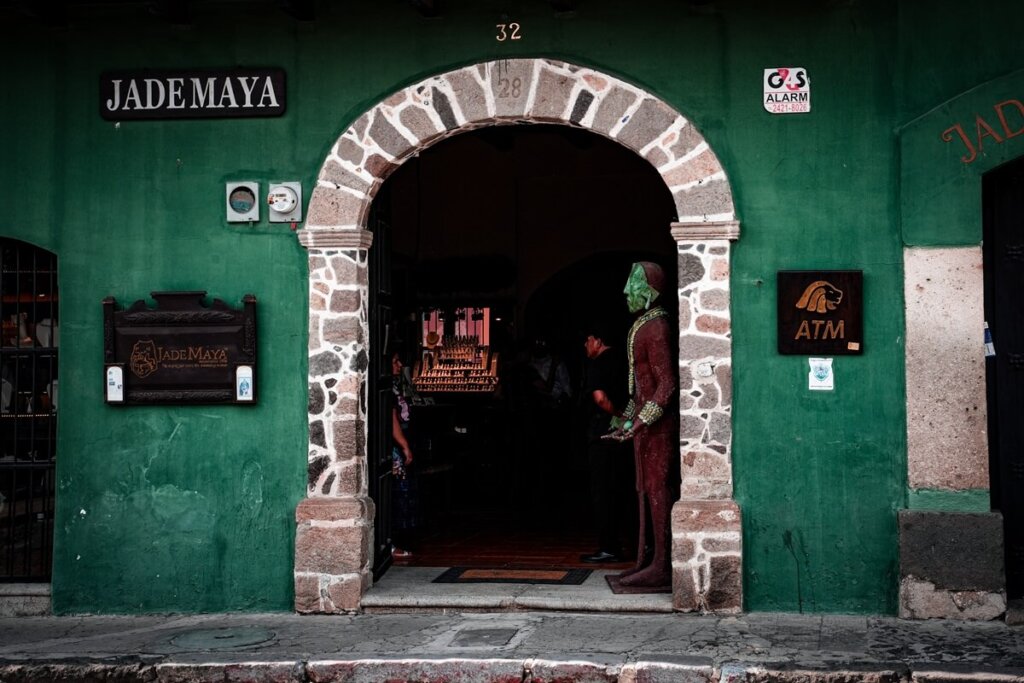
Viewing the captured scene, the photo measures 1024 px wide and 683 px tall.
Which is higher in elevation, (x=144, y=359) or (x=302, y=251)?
(x=302, y=251)

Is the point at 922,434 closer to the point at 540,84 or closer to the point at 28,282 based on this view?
the point at 540,84

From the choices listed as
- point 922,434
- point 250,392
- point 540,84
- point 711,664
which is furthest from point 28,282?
point 922,434

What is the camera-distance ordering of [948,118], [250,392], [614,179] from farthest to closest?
[614,179]
[250,392]
[948,118]

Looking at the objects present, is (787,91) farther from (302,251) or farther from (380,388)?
(380,388)

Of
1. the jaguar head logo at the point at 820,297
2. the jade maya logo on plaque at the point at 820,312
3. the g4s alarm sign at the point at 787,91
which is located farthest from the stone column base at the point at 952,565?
the g4s alarm sign at the point at 787,91

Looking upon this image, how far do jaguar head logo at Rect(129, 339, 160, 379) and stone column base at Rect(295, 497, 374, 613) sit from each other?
1.39 metres

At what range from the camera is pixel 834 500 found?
25.1 feet

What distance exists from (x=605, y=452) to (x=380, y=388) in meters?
1.81

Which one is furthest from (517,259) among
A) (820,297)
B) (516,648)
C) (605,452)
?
(516,648)

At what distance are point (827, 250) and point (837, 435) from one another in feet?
3.84

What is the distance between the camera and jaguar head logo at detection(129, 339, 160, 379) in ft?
26.8

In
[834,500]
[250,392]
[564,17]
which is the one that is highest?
[564,17]

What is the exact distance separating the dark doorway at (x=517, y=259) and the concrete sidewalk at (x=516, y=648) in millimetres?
5367

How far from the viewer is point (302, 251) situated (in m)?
8.12
